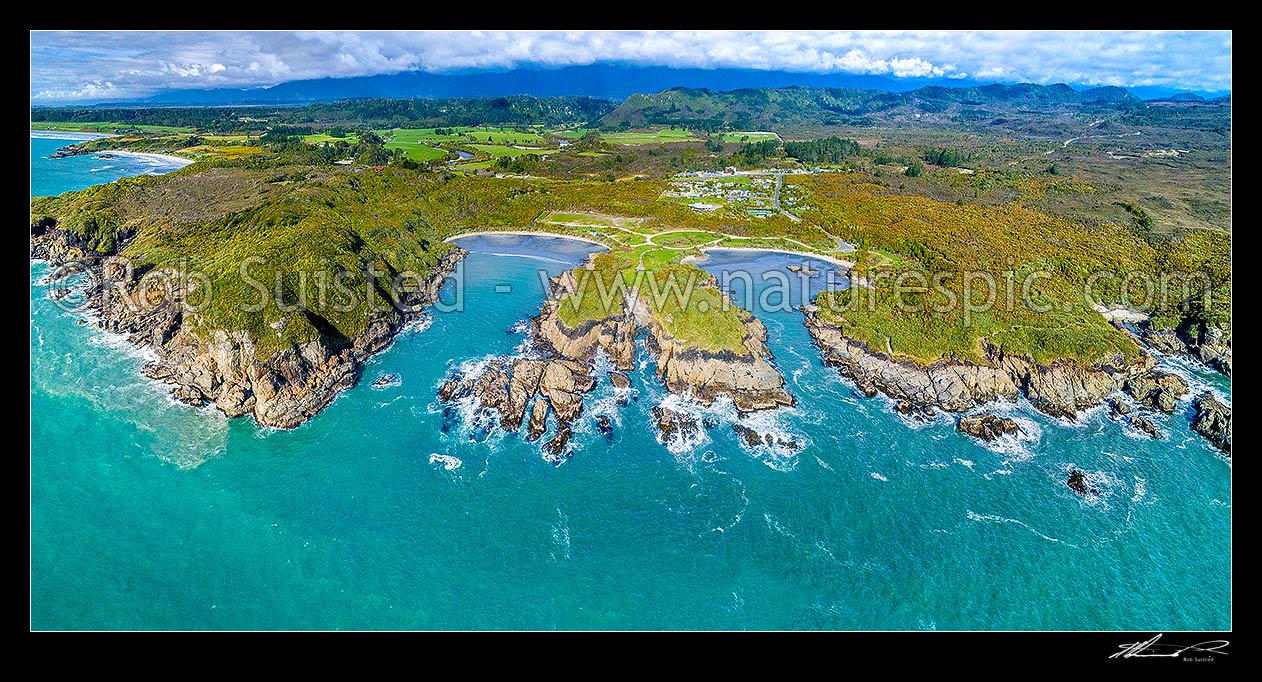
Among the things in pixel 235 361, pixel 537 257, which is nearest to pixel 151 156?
pixel 537 257

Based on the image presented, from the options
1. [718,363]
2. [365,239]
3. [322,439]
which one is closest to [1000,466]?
[718,363]

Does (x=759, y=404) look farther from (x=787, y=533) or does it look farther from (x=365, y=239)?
(x=365, y=239)

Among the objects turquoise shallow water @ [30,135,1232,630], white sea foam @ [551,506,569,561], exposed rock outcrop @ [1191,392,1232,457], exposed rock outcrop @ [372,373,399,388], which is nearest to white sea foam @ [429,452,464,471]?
turquoise shallow water @ [30,135,1232,630]

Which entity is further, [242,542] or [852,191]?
[852,191]

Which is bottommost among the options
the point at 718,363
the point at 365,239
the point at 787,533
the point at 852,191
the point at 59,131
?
the point at 787,533

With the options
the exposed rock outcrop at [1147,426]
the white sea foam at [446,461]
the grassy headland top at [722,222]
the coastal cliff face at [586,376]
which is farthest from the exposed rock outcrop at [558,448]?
the exposed rock outcrop at [1147,426]

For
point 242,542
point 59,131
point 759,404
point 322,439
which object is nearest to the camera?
point 242,542

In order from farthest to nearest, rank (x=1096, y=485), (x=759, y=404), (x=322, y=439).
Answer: (x=759, y=404)
(x=322, y=439)
(x=1096, y=485)
